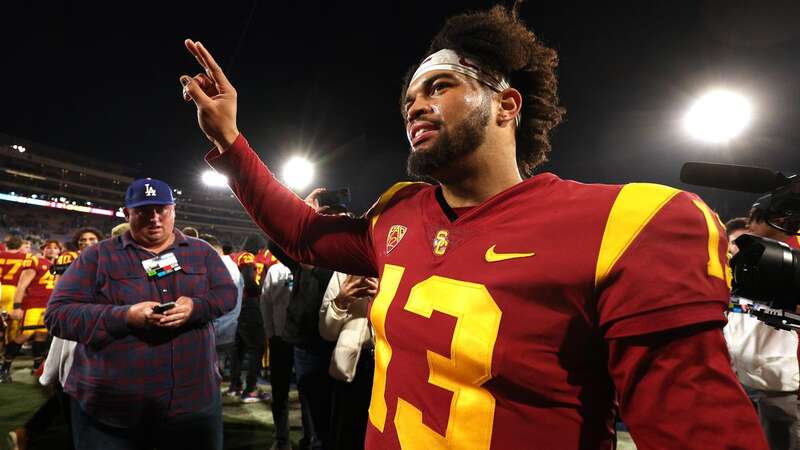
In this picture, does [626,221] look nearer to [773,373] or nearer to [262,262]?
[773,373]

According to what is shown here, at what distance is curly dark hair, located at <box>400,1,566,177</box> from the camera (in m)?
1.64

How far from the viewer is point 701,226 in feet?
3.00

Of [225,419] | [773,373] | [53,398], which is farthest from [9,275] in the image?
[773,373]

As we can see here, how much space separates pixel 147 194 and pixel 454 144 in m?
2.49

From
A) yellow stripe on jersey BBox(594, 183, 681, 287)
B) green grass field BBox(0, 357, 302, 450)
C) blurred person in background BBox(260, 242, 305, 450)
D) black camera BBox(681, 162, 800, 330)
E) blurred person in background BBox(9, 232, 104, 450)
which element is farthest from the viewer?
green grass field BBox(0, 357, 302, 450)

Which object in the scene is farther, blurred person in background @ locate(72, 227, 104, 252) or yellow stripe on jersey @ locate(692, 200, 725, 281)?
blurred person in background @ locate(72, 227, 104, 252)

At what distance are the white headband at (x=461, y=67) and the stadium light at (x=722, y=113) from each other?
808 cm

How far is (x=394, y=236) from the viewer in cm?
151

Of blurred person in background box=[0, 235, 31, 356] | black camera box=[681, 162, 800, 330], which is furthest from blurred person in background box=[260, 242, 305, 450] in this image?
blurred person in background box=[0, 235, 31, 356]

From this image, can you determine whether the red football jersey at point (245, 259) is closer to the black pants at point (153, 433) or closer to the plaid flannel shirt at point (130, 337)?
the plaid flannel shirt at point (130, 337)

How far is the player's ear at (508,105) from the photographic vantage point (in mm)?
1545

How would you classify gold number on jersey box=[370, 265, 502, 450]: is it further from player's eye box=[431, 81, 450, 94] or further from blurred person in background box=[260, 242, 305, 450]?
blurred person in background box=[260, 242, 305, 450]

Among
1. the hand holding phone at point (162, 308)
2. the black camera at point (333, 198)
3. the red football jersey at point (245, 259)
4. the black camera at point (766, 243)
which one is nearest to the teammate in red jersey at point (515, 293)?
the black camera at point (766, 243)

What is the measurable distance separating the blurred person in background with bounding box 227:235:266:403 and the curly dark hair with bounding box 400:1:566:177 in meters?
5.75
